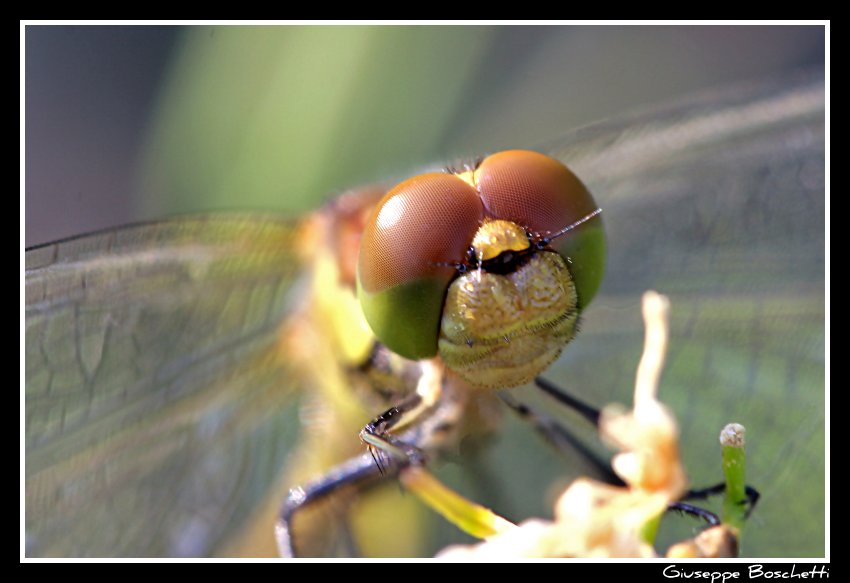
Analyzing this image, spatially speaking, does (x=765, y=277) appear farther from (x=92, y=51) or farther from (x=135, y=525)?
(x=92, y=51)

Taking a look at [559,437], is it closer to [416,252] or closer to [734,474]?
[734,474]

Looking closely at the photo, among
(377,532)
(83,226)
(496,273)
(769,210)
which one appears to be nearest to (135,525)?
(377,532)

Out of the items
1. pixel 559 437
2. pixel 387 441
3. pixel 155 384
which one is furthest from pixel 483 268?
pixel 155 384

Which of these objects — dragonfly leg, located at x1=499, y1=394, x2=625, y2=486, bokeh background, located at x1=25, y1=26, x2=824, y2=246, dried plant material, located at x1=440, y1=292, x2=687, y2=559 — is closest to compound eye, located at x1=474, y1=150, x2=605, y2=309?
dried plant material, located at x1=440, y1=292, x2=687, y2=559

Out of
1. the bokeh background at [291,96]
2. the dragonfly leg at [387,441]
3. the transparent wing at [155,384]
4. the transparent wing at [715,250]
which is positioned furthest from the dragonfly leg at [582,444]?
the bokeh background at [291,96]

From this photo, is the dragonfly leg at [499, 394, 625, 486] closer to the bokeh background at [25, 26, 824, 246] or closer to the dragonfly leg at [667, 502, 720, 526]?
the dragonfly leg at [667, 502, 720, 526]

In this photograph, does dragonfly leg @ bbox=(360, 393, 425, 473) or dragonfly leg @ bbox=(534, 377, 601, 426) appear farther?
dragonfly leg @ bbox=(534, 377, 601, 426)
